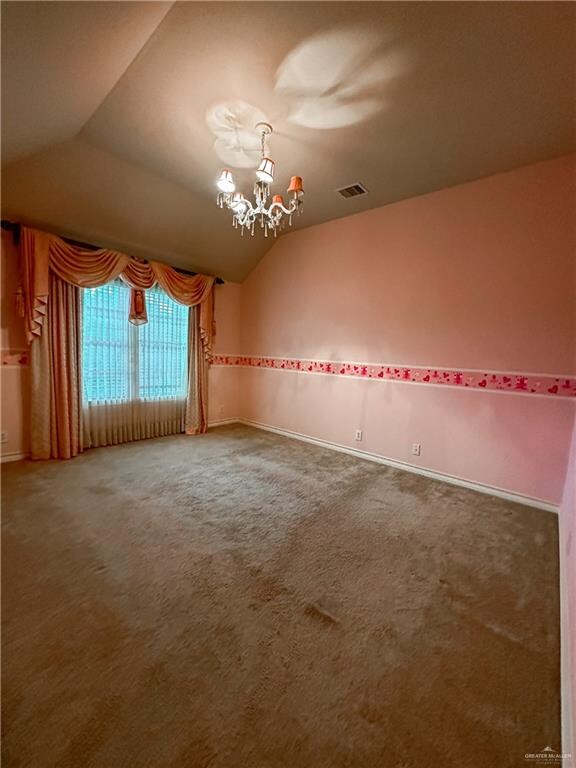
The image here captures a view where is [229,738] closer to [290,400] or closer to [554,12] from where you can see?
[554,12]

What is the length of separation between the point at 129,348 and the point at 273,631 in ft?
11.2

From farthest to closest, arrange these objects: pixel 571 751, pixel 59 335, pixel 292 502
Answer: pixel 59 335, pixel 292 502, pixel 571 751

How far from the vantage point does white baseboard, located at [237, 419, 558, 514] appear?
8.30 ft

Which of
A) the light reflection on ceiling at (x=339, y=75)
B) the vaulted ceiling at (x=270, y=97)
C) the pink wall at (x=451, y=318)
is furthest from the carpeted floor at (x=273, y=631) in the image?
the light reflection on ceiling at (x=339, y=75)

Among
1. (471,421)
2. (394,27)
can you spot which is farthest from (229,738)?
(394,27)

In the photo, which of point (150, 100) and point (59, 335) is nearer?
point (150, 100)

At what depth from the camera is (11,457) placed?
2961mm

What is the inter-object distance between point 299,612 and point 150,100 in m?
3.10

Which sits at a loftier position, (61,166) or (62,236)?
(61,166)

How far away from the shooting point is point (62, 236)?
3150mm

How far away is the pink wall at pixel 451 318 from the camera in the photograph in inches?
95.7

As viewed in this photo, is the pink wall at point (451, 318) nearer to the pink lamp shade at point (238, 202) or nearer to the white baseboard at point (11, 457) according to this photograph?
the pink lamp shade at point (238, 202)

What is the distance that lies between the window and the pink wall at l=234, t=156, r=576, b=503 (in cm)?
162

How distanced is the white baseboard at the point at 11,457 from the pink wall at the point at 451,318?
9.92ft
